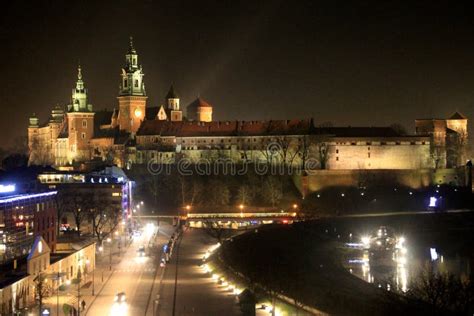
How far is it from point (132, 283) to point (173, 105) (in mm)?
54354

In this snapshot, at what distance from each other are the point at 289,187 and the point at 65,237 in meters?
26.9

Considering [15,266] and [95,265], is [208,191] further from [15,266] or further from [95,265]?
[15,266]

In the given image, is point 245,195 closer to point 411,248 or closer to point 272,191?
point 272,191

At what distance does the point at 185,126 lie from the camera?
261 feet

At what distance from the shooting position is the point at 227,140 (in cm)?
7888

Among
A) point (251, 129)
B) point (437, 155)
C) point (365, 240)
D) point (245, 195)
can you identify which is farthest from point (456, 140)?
point (365, 240)

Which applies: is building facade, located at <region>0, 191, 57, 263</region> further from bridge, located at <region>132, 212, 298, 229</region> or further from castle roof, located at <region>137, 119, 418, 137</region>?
castle roof, located at <region>137, 119, 418, 137</region>

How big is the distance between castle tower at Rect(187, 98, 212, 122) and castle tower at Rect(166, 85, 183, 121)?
9.77 ft

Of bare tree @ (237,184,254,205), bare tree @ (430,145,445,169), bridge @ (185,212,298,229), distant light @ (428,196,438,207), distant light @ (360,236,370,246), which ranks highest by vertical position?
bare tree @ (430,145,445,169)

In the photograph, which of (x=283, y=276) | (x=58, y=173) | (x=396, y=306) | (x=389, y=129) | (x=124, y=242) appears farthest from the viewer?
(x=389, y=129)

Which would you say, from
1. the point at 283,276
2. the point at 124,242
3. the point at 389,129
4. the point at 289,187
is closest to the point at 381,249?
the point at 124,242

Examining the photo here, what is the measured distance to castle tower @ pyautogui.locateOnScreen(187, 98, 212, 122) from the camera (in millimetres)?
90875

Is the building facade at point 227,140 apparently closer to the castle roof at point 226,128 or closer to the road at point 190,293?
the castle roof at point 226,128

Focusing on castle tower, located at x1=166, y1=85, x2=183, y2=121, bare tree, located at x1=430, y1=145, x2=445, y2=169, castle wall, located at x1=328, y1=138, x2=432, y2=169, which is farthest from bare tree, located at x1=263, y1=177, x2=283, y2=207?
castle tower, located at x1=166, y1=85, x2=183, y2=121
